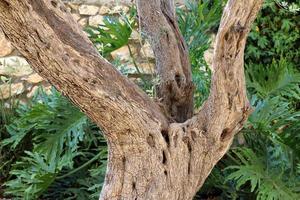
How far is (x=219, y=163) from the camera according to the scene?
2.76 m

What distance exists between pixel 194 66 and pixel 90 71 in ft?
4.01

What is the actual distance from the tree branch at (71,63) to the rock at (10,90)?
6.62 feet

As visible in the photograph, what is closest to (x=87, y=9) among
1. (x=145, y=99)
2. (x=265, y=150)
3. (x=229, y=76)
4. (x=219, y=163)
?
(x=219, y=163)

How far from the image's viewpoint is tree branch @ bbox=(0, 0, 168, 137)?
4.63ft

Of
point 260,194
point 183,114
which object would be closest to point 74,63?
point 183,114

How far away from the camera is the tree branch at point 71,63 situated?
1.41m

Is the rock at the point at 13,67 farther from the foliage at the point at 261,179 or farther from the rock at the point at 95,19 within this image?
the foliage at the point at 261,179

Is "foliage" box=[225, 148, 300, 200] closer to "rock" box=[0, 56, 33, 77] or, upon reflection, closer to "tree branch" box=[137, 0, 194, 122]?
"tree branch" box=[137, 0, 194, 122]

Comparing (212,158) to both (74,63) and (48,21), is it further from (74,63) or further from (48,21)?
(48,21)

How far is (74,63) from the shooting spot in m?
1.49

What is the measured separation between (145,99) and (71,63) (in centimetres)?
31

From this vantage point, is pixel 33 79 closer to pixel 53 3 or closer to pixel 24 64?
pixel 24 64

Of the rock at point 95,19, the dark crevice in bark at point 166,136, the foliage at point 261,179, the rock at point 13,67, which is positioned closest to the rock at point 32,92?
the rock at point 13,67

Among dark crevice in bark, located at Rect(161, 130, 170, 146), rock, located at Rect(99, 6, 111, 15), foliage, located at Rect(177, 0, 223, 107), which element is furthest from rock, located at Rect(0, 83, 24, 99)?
dark crevice in bark, located at Rect(161, 130, 170, 146)
